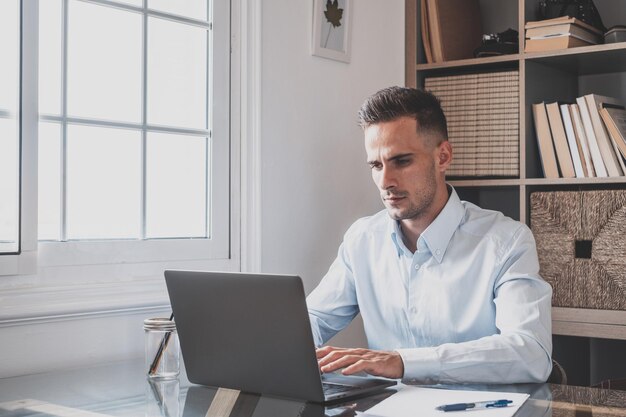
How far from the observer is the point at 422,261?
2.09 m

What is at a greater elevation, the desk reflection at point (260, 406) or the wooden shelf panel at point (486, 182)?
the wooden shelf panel at point (486, 182)

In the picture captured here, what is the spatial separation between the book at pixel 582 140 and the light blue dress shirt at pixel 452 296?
65 cm

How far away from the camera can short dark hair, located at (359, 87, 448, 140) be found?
84.4 inches

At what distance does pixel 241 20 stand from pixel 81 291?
946 millimetres

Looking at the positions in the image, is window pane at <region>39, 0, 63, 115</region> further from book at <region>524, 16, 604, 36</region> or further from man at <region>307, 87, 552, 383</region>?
book at <region>524, 16, 604, 36</region>

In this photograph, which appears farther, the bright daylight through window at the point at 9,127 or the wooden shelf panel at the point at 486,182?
the wooden shelf panel at the point at 486,182

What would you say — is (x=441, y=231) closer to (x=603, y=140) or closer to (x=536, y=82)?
(x=603, y=140)

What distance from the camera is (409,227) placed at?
2.18 metres

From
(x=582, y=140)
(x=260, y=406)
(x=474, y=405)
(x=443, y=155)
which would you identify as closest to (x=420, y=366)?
(x=474, y=405)

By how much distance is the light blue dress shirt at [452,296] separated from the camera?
5.57 feet

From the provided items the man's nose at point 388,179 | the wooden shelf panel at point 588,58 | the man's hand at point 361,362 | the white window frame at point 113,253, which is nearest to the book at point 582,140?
the wooden shelf panel at point 588,58

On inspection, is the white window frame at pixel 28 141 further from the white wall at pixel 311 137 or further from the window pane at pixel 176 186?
the white wall at pixel 311 137

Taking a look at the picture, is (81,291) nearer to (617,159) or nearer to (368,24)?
(368,24)

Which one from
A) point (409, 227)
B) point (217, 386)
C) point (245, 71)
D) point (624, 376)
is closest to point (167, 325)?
point (217, 386)
